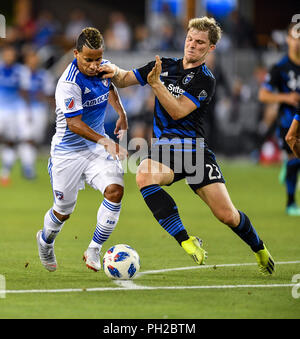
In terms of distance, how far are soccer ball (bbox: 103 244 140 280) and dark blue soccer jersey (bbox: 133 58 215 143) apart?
120cm

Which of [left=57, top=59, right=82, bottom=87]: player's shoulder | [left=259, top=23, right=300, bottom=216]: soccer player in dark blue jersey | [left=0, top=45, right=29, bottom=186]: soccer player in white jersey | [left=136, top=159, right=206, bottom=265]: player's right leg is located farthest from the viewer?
[left=0, top=45, right=29, bottom=186]: soccer player in white jersey

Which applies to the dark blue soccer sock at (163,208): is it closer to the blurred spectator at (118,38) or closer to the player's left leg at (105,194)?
the player's left leg at (105,194)

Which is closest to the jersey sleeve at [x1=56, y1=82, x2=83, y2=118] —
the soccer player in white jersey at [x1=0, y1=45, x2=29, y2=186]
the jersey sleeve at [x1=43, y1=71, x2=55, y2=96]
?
the soccer player in white jersey at [x1=0, y1=45, x2=29, y2=186]

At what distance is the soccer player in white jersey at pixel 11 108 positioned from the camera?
17250 mm

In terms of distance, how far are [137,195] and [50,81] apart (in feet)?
26.8

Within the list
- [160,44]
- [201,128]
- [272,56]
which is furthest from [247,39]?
[201,128]

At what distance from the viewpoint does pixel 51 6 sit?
31641 millimetres

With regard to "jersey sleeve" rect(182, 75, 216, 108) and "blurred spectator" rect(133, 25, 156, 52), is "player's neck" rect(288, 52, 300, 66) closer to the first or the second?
"jersey sleeve" rect(182, 75, 216, 108)

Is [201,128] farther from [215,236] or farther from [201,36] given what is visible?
[215,236]

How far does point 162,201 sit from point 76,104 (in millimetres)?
1206

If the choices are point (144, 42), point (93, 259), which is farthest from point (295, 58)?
point (144, 42)

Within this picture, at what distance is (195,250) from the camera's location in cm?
→ 714

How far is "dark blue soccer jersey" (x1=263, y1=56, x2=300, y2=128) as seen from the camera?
474 inches

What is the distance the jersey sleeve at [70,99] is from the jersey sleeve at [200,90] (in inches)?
39.0
